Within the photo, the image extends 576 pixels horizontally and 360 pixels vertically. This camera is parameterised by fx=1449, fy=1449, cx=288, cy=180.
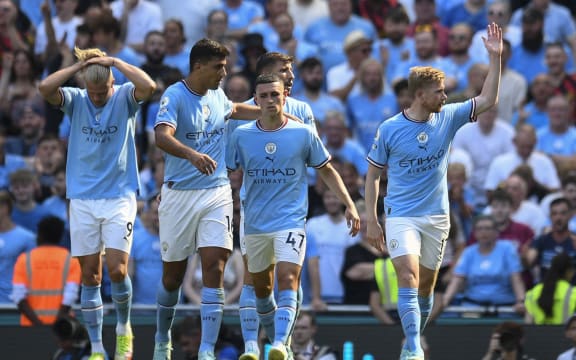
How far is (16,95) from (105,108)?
6955 millimetres

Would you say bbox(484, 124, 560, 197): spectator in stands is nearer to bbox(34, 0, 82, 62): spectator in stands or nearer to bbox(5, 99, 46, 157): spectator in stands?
bbox(5, 99, 46, 157): spectator in stands

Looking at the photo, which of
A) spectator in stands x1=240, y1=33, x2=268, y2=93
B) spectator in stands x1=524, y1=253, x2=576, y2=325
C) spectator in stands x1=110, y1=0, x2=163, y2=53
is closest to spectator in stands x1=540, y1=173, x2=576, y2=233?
spectator in stands x1=524, y1=253, x2=576, y2=325

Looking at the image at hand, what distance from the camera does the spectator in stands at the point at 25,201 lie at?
18.1 meters

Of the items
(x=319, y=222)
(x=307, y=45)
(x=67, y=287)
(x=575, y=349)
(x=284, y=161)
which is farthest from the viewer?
(x=307, y=45)

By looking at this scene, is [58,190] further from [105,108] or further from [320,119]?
[105,108]

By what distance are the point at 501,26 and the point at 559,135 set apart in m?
2.21

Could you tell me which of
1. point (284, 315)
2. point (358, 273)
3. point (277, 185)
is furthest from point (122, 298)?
point (358, 273)

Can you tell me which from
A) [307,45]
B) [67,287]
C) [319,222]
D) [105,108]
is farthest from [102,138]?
[307,45]

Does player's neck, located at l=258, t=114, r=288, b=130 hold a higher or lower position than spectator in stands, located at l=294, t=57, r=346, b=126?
lower

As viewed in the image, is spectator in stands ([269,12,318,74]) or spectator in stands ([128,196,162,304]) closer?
spectator in stands ([128,196,162,304])

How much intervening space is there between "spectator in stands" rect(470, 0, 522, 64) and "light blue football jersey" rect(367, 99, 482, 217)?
744 centimetres

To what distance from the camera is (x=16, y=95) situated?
20.3 meters

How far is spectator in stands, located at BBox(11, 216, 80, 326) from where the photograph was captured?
16.3m

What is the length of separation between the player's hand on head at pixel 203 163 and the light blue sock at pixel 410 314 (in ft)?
7.17
